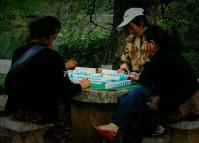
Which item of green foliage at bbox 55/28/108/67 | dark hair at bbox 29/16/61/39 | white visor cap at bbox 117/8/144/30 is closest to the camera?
dark hair at bbox 29/16/61/39

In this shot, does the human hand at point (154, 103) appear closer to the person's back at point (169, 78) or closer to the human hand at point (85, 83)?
the person's back at point (169, 78)

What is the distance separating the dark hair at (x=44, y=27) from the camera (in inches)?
205

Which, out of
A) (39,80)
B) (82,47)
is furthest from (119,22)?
(39,80)

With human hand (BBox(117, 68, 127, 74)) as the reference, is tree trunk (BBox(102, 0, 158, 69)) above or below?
above

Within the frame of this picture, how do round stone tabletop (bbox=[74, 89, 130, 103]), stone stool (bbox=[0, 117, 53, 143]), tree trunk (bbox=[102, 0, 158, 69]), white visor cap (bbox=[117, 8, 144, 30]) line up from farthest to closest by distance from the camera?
tree trunk (bbox=[102, 0, 158, 69])
white visor cap (bbox=[117, 8, 144, 30])
round stone tabletop (bbox=[74, 89, 130, 103])
stone stool (bbox=[0, 117, 53, 143])

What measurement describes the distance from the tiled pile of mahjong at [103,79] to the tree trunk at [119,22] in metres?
2.34

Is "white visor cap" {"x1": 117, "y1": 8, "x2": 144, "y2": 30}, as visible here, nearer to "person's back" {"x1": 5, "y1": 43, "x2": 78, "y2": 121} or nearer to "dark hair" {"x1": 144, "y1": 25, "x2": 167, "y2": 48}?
"dark hair" {"x1": 144, "y1": 25, "x2": 167, "y2": 48}

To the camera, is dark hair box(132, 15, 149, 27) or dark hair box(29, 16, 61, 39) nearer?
dark hair box(29, 16, 61, 39)

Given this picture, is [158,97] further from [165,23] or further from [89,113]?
[165,23]

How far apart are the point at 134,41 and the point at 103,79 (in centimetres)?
76

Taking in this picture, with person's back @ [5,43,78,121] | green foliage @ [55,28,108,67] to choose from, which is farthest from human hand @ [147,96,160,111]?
green foliage @ [55,28,108,67]

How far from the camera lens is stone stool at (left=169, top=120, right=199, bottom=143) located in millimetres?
5273

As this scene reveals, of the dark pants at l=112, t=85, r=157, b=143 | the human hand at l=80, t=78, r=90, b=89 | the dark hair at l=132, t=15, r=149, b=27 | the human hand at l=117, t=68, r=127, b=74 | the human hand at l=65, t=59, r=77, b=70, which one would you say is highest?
the dark hair at l=132, t=15, r=149, b=27

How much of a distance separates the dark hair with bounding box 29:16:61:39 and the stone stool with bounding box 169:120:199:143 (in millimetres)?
1441
